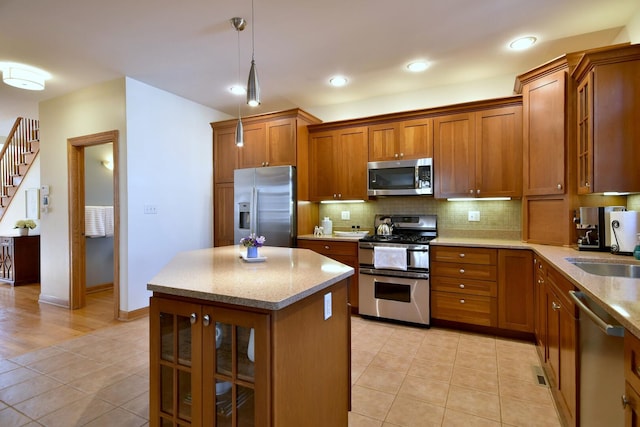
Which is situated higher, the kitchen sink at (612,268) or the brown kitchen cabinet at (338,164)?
the brown kitchen cabinet at (338,164)

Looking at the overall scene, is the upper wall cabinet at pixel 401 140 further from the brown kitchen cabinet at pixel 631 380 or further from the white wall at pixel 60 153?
the white wall at pixel 60 153

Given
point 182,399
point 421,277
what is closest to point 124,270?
point 182,399

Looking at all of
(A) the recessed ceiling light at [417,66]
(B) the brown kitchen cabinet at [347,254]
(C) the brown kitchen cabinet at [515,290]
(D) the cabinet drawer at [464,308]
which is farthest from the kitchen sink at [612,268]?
(A) the recessed ceiling light at [417,66]

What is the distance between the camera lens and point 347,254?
3.70 m

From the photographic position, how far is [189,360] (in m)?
1.35

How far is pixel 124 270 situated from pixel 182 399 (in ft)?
8.66

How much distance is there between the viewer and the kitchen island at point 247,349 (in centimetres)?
116

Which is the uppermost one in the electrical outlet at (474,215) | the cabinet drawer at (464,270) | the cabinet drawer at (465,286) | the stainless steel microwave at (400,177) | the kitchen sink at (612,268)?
the stainless steel microwave at (400,177)

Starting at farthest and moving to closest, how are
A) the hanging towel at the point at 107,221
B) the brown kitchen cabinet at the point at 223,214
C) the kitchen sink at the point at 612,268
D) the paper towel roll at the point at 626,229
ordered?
the hanging towel at the point at 107,221
the brown kitchen cabinet at the point at 223,214
the paper towel roll at the point at 626,229
the kitchen sink at the point at 612,268

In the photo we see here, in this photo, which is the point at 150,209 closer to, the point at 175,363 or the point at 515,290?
the point at 175,363

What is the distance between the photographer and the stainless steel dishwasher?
3.75 ft

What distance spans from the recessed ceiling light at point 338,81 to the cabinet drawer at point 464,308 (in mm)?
2501

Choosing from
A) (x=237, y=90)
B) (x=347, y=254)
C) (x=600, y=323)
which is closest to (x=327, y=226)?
(x=347, y=254)

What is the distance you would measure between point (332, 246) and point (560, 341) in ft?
7.65
